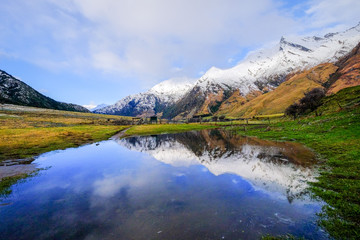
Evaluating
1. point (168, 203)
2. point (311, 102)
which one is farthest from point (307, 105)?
point (168, 203)

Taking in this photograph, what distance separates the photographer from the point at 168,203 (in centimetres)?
1385

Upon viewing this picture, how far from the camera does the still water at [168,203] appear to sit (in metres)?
10.2

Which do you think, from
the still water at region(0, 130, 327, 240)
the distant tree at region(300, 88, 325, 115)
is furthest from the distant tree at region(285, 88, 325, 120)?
the still water at region(0, 130, 327, 240)

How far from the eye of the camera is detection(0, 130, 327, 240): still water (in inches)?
403

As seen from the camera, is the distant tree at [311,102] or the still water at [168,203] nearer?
the still water at [168,203]

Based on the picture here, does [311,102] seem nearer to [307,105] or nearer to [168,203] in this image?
[307,105]

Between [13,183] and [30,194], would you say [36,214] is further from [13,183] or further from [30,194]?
[13,183]

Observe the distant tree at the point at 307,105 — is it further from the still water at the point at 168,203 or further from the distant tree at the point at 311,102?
the still water at the point at 168,203

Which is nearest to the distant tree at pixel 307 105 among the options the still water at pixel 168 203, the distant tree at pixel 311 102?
the distant tree at pixel 311 102

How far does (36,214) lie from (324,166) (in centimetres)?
2930

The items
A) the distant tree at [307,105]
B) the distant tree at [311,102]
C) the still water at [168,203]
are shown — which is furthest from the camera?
the distant tree at [307,105]

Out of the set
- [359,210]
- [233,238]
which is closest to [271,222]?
[233,238]

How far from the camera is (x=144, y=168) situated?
2494 cm

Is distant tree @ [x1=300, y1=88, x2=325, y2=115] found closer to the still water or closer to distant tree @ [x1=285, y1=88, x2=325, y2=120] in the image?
distant tree @ [x1=285, y1=88, x2=325, y2=120]
